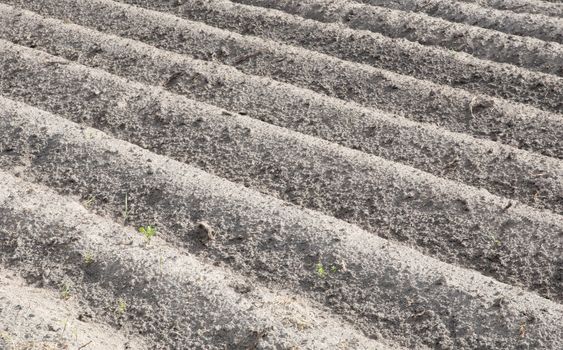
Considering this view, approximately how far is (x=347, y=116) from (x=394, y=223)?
796 millimetres

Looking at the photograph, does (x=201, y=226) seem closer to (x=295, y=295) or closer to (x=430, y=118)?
(x=295, y=295)

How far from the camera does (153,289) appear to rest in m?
2.98

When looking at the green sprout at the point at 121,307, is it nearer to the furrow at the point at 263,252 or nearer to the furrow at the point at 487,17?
the furrow at the point at 263,252

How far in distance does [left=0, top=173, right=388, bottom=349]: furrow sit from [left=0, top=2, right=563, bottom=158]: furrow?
1286mm

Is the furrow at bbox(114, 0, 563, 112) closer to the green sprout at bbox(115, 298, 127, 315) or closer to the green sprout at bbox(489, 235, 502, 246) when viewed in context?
the green sprout at bbox(489, 235, 502, 246)

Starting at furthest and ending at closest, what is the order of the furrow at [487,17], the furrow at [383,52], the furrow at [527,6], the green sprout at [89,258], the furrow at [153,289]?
1. the furrow at [527,6]
2. the furrow at [487,17]
3. the furrow at [383,52]
4. the green sprout at [89,258]
5. the furrow at [153,289]

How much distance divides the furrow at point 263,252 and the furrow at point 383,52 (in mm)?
1287

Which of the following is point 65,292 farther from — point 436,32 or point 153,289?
point 436,32

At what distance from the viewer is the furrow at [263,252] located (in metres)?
2.94

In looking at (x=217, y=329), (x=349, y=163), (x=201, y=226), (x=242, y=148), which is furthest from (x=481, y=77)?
(x=217, y=329)

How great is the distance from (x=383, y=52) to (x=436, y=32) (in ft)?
1.33

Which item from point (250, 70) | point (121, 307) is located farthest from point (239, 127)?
point (121, 307)

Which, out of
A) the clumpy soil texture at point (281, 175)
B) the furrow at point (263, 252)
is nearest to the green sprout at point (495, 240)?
the clumpy soil texture at point (281, 175)

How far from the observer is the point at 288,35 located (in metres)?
4.88
